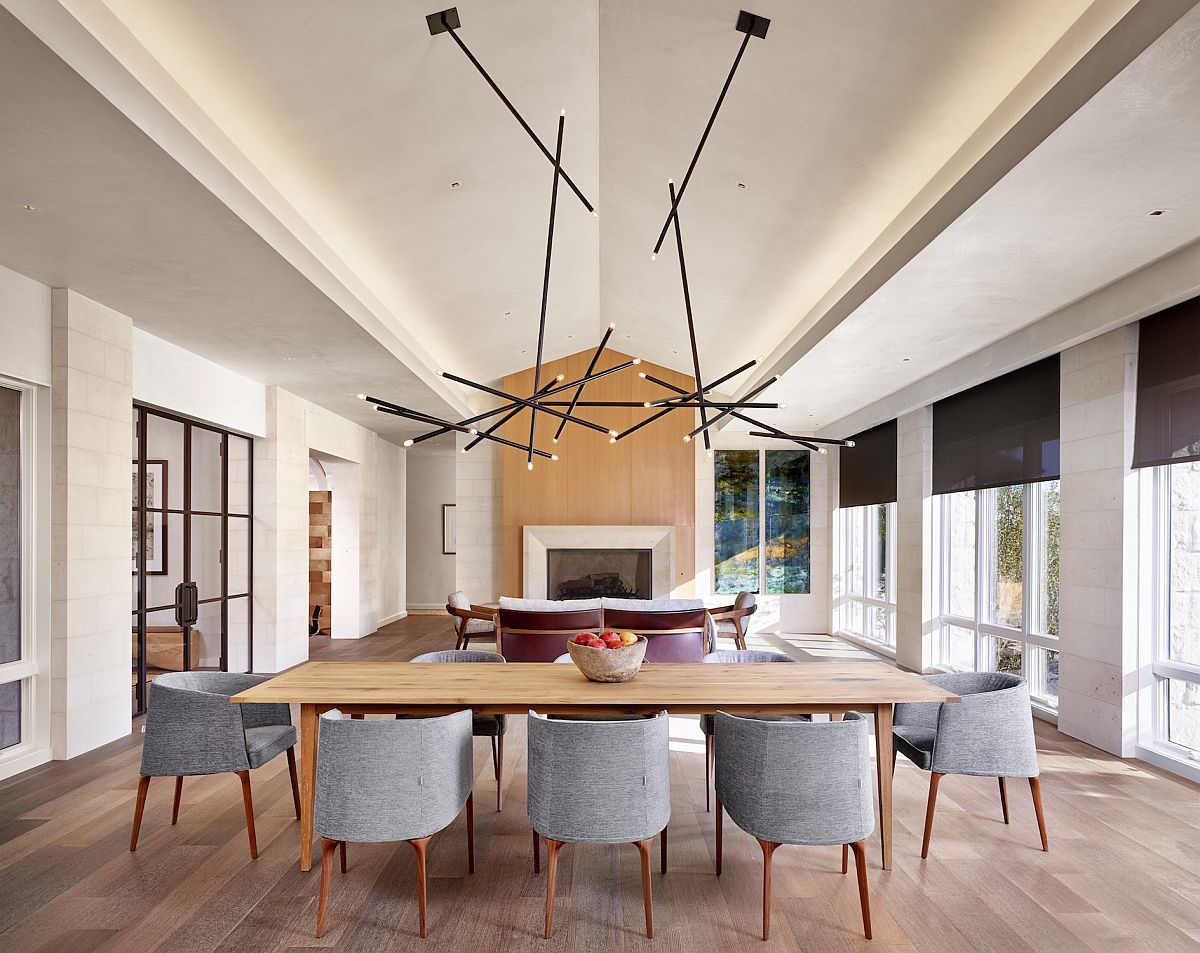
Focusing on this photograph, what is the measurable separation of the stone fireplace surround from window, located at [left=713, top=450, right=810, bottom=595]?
3.31 ft

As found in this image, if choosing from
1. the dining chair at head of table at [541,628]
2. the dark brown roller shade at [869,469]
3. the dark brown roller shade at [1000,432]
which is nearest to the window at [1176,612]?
the dark brown roller shade at [1000,432]

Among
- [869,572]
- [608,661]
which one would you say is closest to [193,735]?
[608,661]

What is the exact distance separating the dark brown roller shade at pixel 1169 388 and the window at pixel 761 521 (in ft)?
19.5

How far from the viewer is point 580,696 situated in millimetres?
3012

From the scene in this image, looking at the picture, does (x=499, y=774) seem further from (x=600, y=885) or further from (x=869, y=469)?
(x=869, y=469)

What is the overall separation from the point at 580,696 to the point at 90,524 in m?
3.52

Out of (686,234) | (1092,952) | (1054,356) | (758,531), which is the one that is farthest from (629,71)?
(758,531)

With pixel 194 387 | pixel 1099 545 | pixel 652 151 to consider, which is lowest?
pixel 1099 545

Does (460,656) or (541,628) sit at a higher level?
(460,656)

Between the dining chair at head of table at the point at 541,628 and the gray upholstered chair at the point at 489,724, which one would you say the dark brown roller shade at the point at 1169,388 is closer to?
Result: the dining chair at head of table at the point at 541,628

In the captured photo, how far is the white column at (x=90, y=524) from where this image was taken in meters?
4.50

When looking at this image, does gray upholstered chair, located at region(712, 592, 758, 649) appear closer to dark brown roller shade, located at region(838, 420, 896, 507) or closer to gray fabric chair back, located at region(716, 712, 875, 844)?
dark brown roller shade, located at region(838, 420, 896, 507)

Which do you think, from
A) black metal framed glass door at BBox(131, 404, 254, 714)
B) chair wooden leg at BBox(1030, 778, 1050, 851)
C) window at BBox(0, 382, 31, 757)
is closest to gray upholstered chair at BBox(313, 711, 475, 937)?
chair wooden leg at BBox(1030, 778, 1050, 851)

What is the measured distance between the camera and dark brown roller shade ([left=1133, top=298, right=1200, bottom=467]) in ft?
13.4
